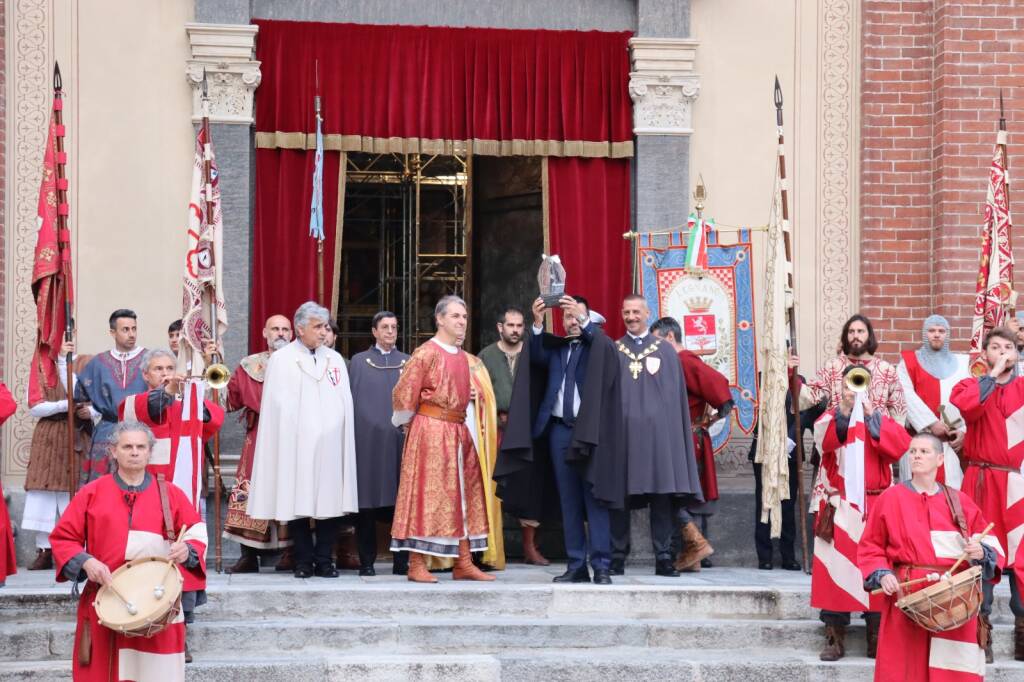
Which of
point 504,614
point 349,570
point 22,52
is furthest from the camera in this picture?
point 22,52

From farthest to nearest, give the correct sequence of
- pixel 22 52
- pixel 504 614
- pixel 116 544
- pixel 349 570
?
pixel 22 52
pixel 349 570
pixel 504 614
pixel 116 544

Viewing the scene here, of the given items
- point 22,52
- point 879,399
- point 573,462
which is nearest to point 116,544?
point 573,462

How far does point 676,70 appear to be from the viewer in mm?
12414

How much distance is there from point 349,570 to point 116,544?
11.2ft

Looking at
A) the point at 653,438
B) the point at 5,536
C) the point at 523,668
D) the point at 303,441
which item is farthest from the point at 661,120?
the point at 5,536

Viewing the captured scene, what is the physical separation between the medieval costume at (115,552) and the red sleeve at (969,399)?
445cm

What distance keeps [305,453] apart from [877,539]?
376cm

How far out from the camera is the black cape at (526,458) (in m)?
10.2

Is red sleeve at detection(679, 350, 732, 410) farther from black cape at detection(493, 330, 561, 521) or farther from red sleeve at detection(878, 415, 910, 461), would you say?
red sleeve at detection(878, 415, 910, 461)

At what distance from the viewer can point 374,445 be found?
1072 cm

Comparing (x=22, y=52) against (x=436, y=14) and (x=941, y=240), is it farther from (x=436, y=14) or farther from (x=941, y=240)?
(x=941, y=240)

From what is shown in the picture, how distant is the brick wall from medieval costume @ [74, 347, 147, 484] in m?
5.38

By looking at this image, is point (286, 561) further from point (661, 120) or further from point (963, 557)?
point (963, 557)

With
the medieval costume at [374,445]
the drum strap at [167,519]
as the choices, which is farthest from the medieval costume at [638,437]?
the drum strap at [167,519]
